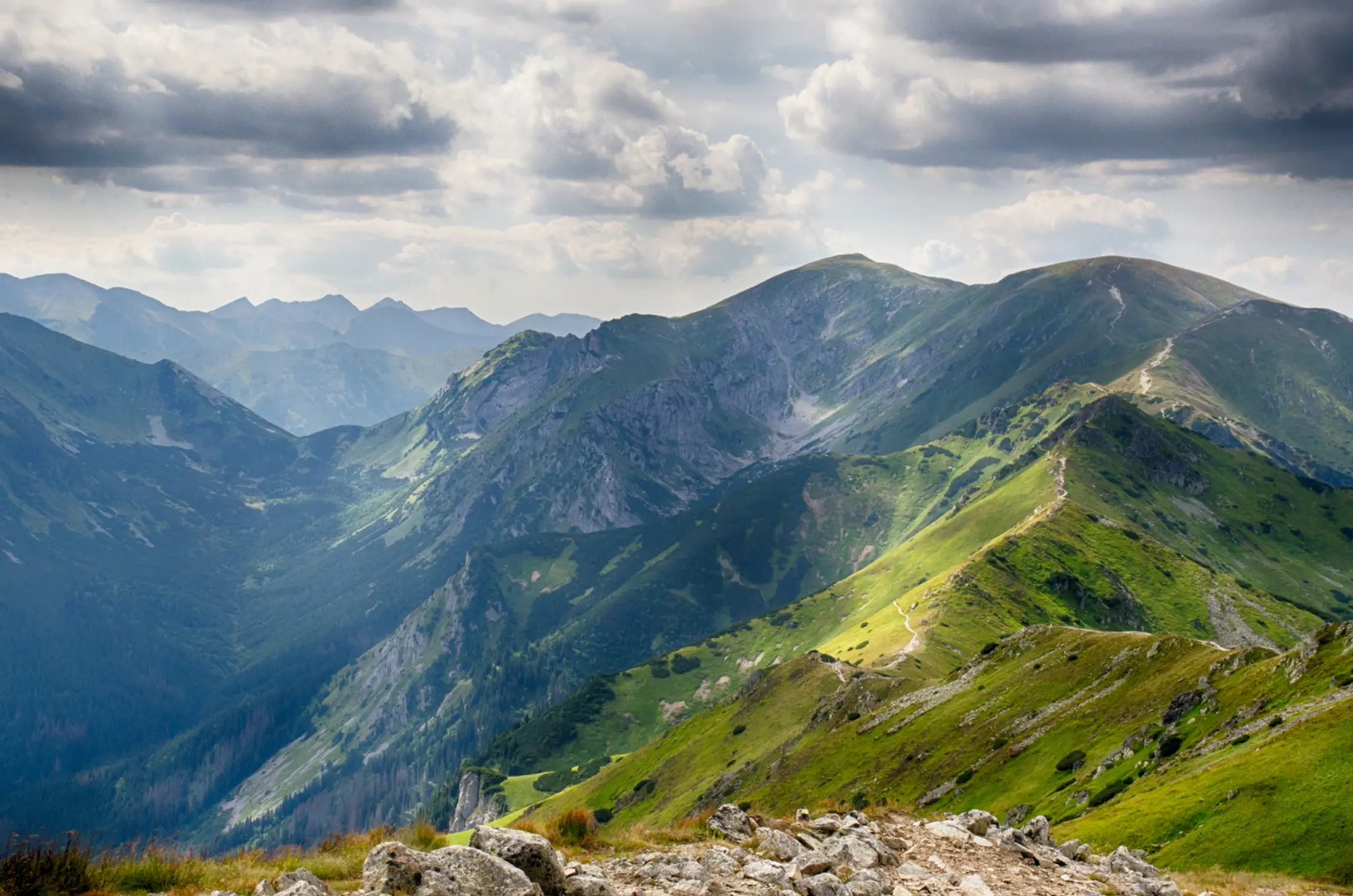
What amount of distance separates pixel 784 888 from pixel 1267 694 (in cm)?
6987

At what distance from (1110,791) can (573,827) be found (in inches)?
2501

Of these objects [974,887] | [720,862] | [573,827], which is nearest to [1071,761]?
[974,887]

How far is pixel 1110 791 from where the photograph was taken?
78.4m

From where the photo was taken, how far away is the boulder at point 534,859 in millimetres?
25047

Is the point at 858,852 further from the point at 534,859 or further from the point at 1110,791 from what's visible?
the point at 1110,791

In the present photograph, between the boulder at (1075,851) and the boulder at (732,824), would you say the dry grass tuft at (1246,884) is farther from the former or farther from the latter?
the boulder at (732,824)

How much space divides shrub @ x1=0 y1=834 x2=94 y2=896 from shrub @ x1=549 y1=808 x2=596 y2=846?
15351mm

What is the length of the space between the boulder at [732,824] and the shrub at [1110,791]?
5270 cm

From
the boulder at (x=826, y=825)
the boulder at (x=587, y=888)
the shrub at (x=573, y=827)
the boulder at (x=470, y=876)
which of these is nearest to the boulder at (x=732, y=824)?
the boulder at (x=826, y=825)

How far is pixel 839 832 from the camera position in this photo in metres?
37.6

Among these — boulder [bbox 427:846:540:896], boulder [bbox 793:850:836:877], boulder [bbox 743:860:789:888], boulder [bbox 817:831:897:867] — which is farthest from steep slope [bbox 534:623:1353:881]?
boulder [bbox 427:846:540:896]

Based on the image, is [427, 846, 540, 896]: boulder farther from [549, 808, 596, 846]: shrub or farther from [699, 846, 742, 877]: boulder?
[549, 808, 596, 846]: shrub

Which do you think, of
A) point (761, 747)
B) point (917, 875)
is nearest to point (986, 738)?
point (761, 747)

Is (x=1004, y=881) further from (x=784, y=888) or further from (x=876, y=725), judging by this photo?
(x=876, y=725)
